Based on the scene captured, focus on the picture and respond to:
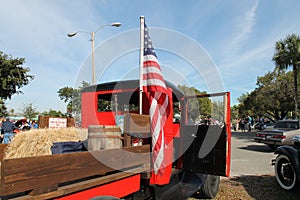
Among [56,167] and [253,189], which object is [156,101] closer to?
[56,167]

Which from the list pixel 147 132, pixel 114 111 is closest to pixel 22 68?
pixel 114 111

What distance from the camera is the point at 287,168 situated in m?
4.90

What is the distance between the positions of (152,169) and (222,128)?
4.53ft

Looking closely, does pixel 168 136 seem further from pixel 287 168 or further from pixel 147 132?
pixel 287 168

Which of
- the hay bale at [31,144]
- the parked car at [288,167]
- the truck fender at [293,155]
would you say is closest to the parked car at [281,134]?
the parked car at [288,167]

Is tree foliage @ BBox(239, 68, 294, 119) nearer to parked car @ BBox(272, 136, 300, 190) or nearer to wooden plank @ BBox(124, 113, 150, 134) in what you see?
parked car @ BBox(272, 136, 300, 190)

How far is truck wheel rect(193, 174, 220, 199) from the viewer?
4366 millimetres

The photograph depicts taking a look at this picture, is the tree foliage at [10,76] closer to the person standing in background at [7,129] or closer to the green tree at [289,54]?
the person standing in background at [7,129]

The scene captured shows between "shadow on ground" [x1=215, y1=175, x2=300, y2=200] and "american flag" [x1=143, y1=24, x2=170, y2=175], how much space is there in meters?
2.40

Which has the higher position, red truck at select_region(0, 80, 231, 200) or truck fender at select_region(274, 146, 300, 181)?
red truck at select_region(0, 80, 231, 200)

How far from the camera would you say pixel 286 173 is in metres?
4.91

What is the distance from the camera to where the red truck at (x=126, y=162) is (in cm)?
157

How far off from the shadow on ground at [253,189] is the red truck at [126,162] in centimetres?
53

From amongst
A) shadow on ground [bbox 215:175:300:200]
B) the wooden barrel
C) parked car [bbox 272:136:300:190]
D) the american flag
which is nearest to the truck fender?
parked car [bbox 272:136:300:190]
